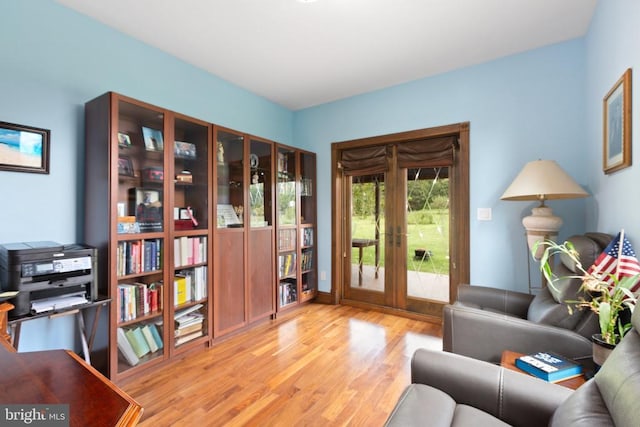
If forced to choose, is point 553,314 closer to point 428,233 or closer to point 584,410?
point 584,410

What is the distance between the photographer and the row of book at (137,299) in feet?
6.96

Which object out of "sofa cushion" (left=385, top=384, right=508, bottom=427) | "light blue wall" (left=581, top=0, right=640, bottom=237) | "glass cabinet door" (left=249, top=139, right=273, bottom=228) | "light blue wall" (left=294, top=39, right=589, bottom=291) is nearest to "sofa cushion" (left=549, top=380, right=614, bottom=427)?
"sofa cushion" (left=385, top=384, right=508, bottom=427)

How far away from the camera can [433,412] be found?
3.56 feet

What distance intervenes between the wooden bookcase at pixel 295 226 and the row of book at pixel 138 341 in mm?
1352

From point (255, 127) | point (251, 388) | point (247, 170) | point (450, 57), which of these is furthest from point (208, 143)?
point (450, 57)

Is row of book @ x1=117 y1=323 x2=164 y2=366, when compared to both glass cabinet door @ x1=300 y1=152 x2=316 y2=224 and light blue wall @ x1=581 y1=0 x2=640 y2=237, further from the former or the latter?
light blue wall @ x1=581 y1=0 x2=640 y2=237

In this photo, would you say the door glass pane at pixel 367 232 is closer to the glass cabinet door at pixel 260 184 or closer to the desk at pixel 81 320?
the glass cabinet door at pixel 260 184

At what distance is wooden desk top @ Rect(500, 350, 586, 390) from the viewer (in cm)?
121

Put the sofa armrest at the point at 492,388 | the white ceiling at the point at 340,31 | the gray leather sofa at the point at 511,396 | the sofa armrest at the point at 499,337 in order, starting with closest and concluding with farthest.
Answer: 1. the gray leather sofa at the point at 511,396
2. the sofa armrest at the point at 492,388
3. the sofa armrest at the point at 499,337
4. the white ceiling at the point at 340,31

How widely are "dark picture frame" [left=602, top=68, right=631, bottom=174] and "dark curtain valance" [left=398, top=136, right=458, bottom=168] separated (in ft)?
4.24

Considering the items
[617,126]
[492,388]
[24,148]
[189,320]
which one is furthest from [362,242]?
[24,148]

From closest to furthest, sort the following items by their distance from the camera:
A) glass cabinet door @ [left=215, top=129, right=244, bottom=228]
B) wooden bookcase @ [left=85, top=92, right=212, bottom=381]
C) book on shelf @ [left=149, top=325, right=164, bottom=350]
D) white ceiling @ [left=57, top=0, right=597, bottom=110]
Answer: wooden bookcase @ [left=85, top=92, right=212, bottom=381] < white ceiling @ [left=57, top=0, right=597, bottom=110] < book on shelf @ [left=149, top=325, right=164, bottom=350] < glass cabinet door @ [left=215, top=129, right=244, bottom=228]

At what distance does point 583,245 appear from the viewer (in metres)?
1.67
